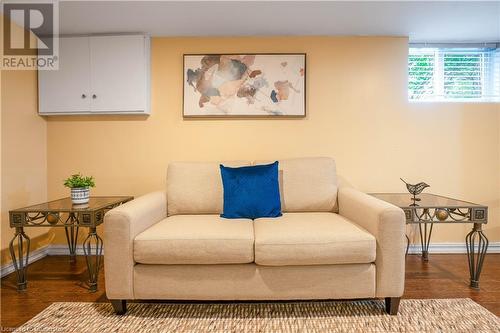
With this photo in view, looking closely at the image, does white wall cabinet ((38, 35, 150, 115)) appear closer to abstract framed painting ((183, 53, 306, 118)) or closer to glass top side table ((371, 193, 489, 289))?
abstract framed painting ((183, 53, 306, 118))

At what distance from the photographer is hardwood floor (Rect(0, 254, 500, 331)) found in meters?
2.03

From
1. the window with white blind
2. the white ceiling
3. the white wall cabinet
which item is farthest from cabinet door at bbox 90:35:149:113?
the window with white blind

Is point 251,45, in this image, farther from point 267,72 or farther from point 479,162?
point 479,162

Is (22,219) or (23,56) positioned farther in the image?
(23,56)

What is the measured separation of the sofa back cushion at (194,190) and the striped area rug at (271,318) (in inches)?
28.9

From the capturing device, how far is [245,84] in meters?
2.91

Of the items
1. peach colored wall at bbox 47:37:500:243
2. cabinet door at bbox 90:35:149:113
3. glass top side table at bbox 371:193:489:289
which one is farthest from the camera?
peach colored wall at bbox 47:37:500:243

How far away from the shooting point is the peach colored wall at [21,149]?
2.54 meters

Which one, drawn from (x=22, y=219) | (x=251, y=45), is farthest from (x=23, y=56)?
(x=251, y=45)

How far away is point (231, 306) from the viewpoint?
79.1 inches

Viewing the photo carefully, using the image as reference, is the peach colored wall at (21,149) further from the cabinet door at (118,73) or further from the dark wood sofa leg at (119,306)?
the dark wood sofa leg at (119,306)

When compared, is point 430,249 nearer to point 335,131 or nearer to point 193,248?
point 335,131

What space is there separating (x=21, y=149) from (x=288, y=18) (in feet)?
8.57

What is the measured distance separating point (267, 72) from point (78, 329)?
8.04 feet
